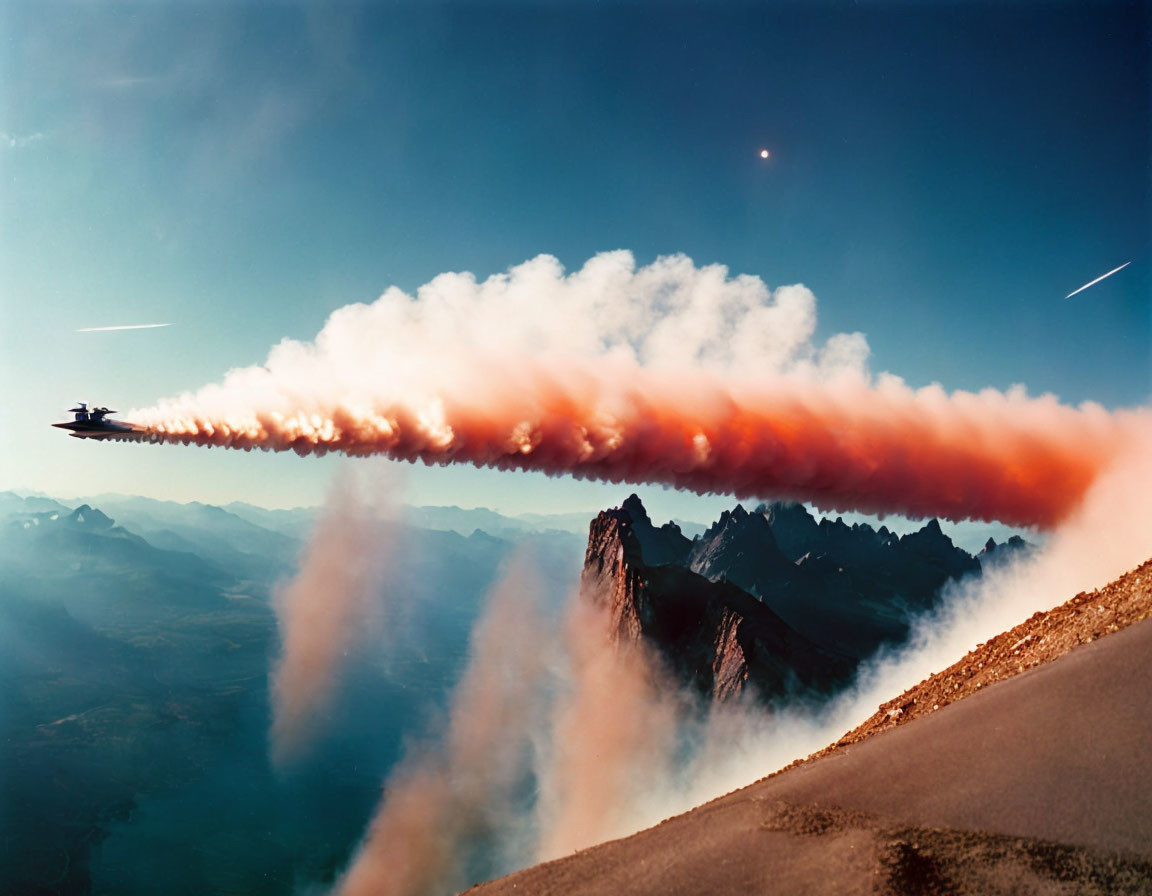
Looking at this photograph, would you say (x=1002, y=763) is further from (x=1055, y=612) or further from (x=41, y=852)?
(x=41, y=852)

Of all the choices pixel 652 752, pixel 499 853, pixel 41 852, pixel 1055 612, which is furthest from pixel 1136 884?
pixel 41 852

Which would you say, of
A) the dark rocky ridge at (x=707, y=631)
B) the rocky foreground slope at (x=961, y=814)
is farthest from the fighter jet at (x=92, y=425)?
the dark rocky ridge at (x=707, y=631)

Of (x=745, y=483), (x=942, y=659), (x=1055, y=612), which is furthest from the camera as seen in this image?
(x=942, y=659)

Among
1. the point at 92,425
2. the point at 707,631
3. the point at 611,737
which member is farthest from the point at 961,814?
the point at 611,737

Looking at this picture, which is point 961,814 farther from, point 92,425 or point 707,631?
point 707,631

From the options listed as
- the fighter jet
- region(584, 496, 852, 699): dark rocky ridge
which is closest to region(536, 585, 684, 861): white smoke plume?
region(584, 496, 852, 699): dark rocky ridge

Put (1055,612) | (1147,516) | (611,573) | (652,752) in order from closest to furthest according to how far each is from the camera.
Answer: (1055,612)
(1147,516)
(652,752)
(611,573)
